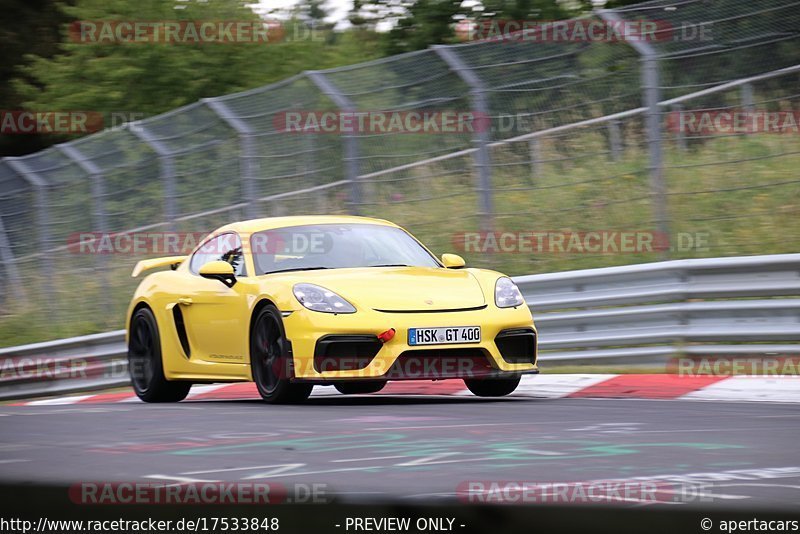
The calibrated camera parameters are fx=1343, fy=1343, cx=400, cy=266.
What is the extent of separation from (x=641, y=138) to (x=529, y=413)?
408cm

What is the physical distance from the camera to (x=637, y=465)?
4.42 m

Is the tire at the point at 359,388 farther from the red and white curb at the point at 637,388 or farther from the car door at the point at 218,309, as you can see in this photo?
the car door at the point at 218,309

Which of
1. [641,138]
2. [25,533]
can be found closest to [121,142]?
[641,138]

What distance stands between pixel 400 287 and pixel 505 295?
648 millimetres

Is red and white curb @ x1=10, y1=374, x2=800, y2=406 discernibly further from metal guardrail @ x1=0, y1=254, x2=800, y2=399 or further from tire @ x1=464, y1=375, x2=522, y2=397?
metal guardrail @ x1=0, y1=254, x2=800, y2=399

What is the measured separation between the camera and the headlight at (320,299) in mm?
7484

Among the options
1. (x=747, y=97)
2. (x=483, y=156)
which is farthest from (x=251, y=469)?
(x=483, y=156)

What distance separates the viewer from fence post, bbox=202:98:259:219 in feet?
42.4

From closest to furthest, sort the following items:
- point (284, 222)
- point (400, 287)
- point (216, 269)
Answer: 1. point (400, 287)
2. point (216, 269)
3. point (284, 222)

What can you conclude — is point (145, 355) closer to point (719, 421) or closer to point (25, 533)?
point (719, 421)

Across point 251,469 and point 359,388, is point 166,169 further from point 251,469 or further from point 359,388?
point 251,469

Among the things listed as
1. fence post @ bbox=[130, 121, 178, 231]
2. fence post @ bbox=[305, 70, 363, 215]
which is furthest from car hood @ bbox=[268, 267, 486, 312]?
fence post @ bbox=[130, 121, 178, 231]

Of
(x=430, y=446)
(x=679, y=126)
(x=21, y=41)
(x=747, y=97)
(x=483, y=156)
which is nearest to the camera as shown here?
(x=430, y=446)

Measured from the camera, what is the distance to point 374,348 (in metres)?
7.41
